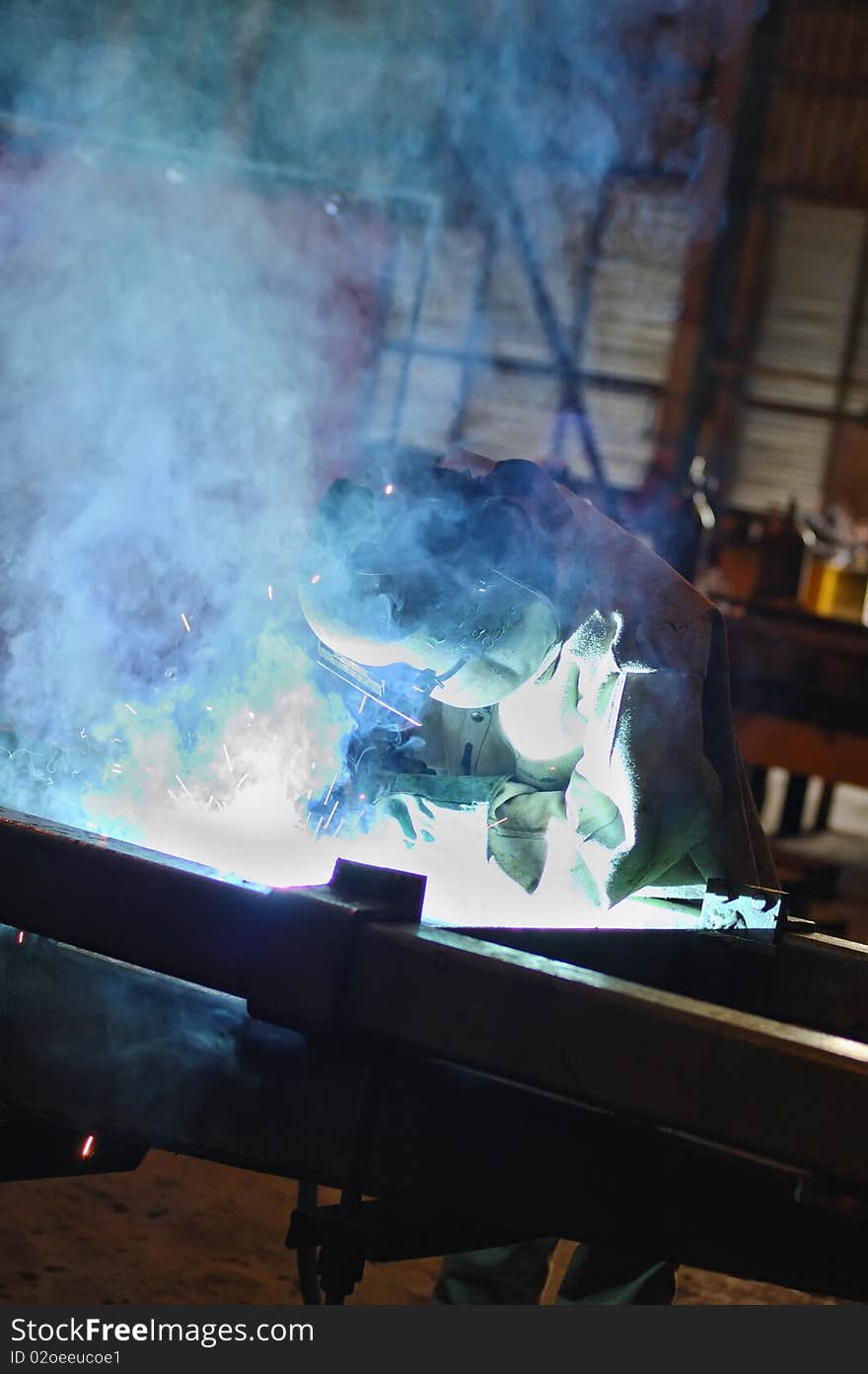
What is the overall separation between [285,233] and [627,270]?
4.84m

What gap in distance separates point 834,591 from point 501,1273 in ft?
21.7

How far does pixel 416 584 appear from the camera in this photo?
216cm

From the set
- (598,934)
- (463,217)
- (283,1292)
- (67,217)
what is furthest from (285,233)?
(598,934)

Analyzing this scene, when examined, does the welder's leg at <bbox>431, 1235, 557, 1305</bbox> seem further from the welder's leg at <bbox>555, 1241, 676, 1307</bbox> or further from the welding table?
the welding table

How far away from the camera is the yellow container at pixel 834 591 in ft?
28.7

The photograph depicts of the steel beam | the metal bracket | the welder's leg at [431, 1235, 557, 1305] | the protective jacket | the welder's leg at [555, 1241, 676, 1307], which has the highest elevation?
the protective jacket

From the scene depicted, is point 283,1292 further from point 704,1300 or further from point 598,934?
point 598,934

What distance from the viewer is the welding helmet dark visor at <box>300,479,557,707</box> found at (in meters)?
2.14

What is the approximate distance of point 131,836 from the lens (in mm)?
2322

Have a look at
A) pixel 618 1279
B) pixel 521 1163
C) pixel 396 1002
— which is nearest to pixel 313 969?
pixel 396 1002

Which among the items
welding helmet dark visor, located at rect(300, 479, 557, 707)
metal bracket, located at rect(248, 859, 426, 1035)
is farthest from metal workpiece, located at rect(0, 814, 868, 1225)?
welding helmet dark visor, located at rect(300, 479, 557, 707)

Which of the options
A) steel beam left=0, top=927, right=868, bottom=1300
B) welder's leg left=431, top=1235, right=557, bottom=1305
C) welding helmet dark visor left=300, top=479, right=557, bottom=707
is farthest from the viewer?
welder's leg left=431, top=1235, right=557, bottom=1305

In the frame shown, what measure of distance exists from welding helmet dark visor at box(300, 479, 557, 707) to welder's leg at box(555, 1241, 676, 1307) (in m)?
1.41

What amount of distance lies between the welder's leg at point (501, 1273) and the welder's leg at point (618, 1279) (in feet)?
0.46
